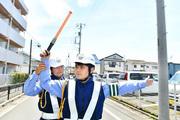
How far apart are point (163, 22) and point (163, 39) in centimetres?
44

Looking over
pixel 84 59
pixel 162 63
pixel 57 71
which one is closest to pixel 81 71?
pixel 84 59

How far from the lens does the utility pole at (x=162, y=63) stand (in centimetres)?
667

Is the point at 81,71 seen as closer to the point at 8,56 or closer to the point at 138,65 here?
the point at 8,56

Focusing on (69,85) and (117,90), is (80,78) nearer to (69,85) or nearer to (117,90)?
(69,85)

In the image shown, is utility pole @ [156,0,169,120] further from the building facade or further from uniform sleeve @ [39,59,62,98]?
the building facade

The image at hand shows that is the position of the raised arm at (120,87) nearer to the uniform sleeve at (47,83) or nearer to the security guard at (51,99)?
the uniform sleeve at (47,83)

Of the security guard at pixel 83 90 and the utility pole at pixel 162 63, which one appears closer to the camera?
the security guard at pixel 83 90

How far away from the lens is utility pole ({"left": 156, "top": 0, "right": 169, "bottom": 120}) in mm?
6668

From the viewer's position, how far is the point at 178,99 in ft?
37.7

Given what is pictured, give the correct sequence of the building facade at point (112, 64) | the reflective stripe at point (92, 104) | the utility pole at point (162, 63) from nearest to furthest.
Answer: the reflective stripe at point (92, 104) → the utility pole at point (162, 63) → the building facade at point (112, 64)

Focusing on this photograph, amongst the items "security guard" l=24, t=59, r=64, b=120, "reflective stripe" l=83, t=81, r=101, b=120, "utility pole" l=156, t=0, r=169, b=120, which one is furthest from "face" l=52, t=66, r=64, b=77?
"utility pole" l=156, t=0, r=169, b=120

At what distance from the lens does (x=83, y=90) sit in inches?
111

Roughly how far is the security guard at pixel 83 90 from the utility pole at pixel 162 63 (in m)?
3.85

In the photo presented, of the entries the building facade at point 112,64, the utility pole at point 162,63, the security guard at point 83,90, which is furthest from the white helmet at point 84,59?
the building facade at point 112,64
